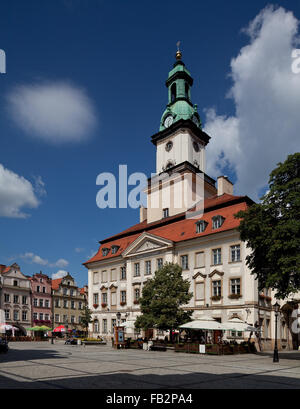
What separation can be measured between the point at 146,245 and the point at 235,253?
1280 centimetres

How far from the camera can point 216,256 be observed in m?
40.4

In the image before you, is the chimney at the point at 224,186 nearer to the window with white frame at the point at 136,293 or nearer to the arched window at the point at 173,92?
the window with white frame at the point at 136,293

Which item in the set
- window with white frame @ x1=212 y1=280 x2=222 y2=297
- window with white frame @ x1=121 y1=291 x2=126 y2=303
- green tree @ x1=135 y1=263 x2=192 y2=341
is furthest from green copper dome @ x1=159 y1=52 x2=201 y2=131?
green tree @ x1=135 y1=263 x2=192 y2=341

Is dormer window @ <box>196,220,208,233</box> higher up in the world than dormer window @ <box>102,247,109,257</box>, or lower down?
higher up

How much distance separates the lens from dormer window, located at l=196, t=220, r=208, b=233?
139 feet

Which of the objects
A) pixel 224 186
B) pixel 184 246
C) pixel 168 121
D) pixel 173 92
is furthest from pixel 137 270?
pixel 173 92

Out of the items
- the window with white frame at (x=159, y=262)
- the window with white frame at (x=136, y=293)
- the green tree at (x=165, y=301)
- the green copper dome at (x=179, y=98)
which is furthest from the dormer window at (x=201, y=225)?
the green copper dome at (x=179, y=98)

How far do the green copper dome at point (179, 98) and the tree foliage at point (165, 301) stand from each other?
28.5 metres

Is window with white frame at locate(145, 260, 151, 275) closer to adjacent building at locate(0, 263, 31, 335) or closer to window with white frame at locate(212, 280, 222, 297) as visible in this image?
window with white frame at locate(212, 280, 222, 297)

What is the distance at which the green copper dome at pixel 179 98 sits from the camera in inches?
2317

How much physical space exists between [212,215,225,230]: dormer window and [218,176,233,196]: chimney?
9.44 metres

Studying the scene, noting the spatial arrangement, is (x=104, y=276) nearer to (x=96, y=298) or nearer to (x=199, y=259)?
(x=96, y=298)

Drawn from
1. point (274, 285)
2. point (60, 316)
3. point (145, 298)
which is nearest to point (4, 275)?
point (60, 316)
